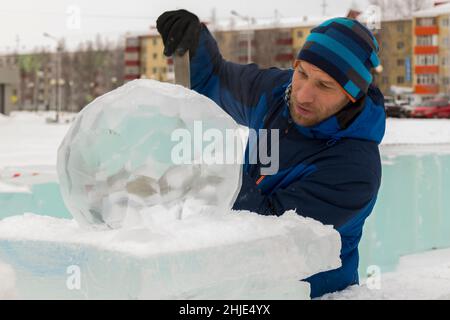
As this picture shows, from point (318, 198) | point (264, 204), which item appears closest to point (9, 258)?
point (264, 204)

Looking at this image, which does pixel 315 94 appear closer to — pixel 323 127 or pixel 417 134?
pixel 323 127

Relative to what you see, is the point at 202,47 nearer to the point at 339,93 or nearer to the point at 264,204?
the point at 339,93

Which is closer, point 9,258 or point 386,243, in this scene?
point 9,258

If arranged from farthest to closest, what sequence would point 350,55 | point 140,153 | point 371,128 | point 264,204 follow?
1. point 371,128
2. point 350,55
3. point 264,204
4. point 140,153

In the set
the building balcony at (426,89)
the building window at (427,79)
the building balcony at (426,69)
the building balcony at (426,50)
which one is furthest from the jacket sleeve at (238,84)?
the building balcony at (426,50)

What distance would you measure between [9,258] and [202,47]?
105cm

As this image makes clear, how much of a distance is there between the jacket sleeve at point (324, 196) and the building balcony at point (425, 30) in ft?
175

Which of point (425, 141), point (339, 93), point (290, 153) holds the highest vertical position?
point (339, 93)

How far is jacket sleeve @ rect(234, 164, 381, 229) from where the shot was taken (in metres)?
1.65

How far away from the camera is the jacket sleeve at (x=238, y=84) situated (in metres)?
2.21

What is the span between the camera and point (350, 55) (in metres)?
1.86

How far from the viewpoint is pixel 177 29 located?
1966 mm

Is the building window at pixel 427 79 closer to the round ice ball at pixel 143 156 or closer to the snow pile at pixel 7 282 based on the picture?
the round ice ball at pixel 143 156

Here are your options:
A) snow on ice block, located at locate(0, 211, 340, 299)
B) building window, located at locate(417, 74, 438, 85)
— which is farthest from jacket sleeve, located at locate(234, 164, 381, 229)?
building window, located at locate(417, 74, 438, 85)
